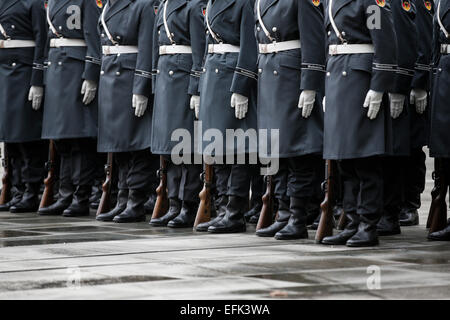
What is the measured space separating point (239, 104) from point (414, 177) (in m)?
1.76

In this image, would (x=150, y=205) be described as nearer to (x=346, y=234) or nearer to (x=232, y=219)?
(x=232, y=219)

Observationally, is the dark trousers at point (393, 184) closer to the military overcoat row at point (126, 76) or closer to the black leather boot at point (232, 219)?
the black leather boot at point (232, 219)

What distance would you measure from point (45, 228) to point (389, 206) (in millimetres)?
2934

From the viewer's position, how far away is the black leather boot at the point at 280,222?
347 inches

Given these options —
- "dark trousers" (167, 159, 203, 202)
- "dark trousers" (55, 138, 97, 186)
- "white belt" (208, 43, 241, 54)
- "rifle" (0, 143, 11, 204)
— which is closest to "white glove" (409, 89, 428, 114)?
"white belt" (208, 43, 241, 54)

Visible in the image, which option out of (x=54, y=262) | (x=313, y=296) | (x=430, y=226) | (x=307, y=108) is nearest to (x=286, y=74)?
(x=307, y=108)

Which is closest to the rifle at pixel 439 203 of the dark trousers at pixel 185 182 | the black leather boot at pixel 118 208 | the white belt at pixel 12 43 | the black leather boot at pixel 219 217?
the black leather boot at pixel 219 217

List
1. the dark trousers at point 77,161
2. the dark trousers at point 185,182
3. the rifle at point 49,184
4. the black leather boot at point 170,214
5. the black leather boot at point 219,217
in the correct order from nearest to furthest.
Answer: the black leather boot at point 219,217 < the dark trousers at point 185,182 < the black leather boot at point 170,214 < the dark trousers at point 77,161 < the rifle at point 49,184

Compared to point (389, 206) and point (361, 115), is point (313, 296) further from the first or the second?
point (389, 206)

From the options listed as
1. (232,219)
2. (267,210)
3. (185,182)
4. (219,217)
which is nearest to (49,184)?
(185,182)

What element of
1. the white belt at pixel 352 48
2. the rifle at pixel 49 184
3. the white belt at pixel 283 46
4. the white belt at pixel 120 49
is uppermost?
the white belt at pixel 120 49

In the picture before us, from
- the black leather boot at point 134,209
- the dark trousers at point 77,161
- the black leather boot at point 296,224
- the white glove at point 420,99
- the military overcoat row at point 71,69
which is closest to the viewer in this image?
the black leather boot at point 296,224

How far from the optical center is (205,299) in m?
5.49

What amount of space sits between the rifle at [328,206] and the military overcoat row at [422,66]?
1120 millimetres
